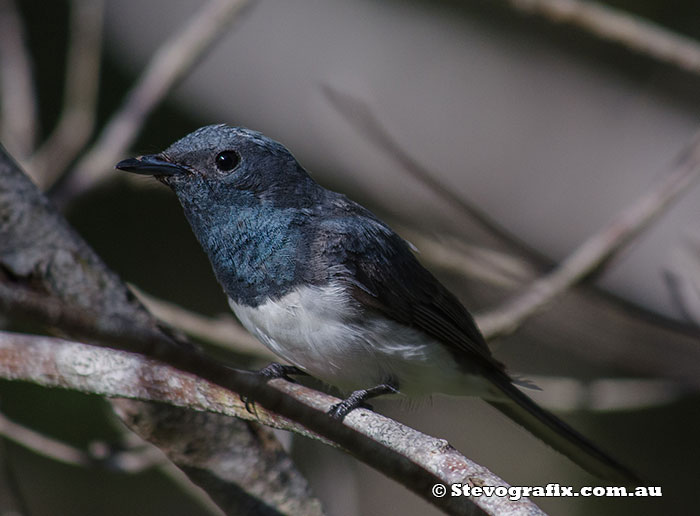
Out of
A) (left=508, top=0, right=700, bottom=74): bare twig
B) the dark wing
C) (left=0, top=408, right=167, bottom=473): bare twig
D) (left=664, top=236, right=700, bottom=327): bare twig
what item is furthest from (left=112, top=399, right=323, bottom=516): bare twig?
(left=508, top=0, right=700, bottom=74): bare twig

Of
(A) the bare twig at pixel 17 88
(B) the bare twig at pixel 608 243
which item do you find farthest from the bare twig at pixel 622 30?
(A) the bare twig at pixel 17 88

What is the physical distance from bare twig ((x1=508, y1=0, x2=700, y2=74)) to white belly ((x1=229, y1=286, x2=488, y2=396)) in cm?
168

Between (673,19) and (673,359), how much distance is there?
404cm

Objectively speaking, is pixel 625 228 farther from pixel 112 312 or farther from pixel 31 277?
pixel 31 277

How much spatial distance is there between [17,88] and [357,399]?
2780 millimetres

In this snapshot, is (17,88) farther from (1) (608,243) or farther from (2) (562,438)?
(2) (562,438)

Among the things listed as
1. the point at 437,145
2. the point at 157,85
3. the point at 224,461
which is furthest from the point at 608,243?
the point at 437,145

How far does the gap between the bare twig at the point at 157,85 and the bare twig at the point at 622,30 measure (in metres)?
1.45

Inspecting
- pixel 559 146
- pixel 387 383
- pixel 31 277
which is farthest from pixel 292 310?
pixel 559 146

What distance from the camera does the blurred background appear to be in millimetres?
5172

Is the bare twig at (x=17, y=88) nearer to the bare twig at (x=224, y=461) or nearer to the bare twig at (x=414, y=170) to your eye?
the bare twig at (x=414, y=170)

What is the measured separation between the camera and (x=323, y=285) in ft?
9.35

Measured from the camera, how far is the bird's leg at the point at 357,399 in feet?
7.64

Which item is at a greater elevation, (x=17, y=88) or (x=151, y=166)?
(x=17, y=88)
